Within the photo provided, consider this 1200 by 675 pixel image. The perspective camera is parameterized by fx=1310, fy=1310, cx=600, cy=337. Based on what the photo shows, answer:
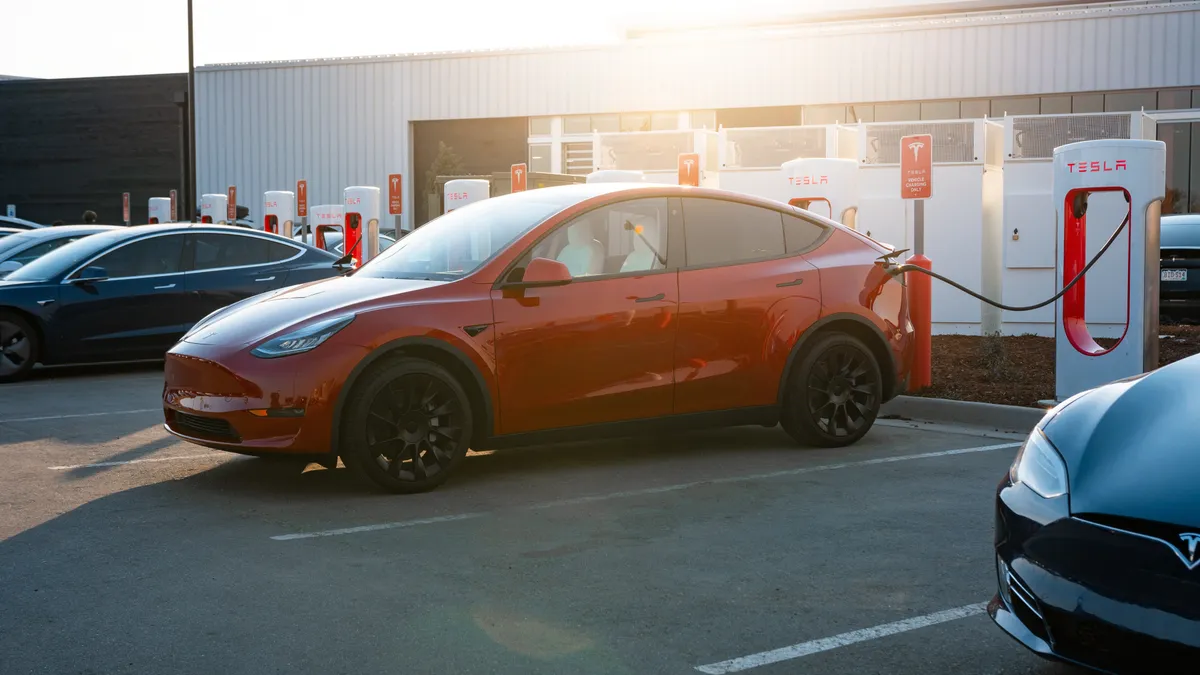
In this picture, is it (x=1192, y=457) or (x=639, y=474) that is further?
(x=639, y=474)

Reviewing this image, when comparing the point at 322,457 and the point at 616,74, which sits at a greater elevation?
the point at 616,74

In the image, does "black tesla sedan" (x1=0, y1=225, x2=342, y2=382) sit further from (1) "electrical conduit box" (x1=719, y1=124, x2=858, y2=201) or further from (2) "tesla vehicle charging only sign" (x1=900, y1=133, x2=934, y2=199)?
(1) "electrical conduit box" (x1=719, y1=124, x2=858, y2=201)

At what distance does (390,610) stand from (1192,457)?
8.42ft

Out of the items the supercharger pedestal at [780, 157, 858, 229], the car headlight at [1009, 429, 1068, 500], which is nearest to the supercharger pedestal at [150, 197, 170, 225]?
the supercharger pedestal at [780, 157, 858, 229]

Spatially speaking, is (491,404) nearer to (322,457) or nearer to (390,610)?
(322,457)

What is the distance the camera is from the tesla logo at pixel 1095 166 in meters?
8.90

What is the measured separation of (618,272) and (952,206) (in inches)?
389

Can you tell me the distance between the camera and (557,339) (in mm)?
6754

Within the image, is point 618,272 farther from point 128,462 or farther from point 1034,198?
point 1034,198

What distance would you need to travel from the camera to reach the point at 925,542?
546 cm

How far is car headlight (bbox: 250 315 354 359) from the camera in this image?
6.27m

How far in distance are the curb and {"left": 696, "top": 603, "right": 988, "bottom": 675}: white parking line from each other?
434 centimetres

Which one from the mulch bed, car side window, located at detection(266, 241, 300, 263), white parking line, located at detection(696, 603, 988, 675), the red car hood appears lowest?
white parking line, located at detection(696, 603, 988, 675)

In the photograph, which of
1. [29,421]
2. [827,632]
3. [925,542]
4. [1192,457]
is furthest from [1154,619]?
[29,421]
